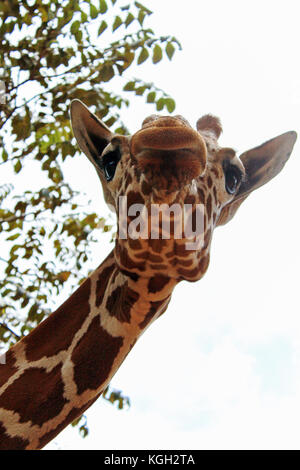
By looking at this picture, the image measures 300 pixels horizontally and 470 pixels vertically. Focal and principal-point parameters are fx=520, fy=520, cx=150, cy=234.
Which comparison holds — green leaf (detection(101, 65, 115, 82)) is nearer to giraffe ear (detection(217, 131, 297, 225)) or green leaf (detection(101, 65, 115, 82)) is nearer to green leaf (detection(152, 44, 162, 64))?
green leaf (detection(152, 44, 162, 64))

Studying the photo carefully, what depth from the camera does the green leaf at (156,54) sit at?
348cm

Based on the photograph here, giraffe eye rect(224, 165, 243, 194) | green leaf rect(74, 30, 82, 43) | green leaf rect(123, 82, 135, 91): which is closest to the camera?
giraffe eye rect(224, 165, 243, 194)

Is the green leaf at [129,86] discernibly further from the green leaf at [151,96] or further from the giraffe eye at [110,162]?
the giraffe eye at [110,162]

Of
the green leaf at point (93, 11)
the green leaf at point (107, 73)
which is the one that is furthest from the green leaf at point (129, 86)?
the green leaf at point (93, 11)

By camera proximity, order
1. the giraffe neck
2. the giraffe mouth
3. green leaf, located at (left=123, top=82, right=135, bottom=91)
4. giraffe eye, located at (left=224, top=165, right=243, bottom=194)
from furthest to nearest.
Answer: green leaf, located at (left=123, top=82, right=135, bottom=91)
giraffe eye, located at (left=224, top=165, right=243, bottom=194)
the giraffe neck
the giraffe mouth

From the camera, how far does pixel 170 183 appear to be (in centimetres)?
157

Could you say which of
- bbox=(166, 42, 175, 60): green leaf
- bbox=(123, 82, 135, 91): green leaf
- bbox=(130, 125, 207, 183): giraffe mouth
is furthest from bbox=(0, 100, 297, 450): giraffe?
bbox=(123, 82, 135, 91): green leaf

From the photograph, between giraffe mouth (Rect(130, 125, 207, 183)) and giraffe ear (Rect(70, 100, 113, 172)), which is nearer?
giraffe mouth (Rect(130, 125, 207, 183))

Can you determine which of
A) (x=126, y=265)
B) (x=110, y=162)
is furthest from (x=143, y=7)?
(x=126, y=265)

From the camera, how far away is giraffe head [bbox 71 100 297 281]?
1.54m

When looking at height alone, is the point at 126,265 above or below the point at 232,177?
below

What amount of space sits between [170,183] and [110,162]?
610 millimetres

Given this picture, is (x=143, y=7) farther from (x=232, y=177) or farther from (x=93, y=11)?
(x=232, y=177)
